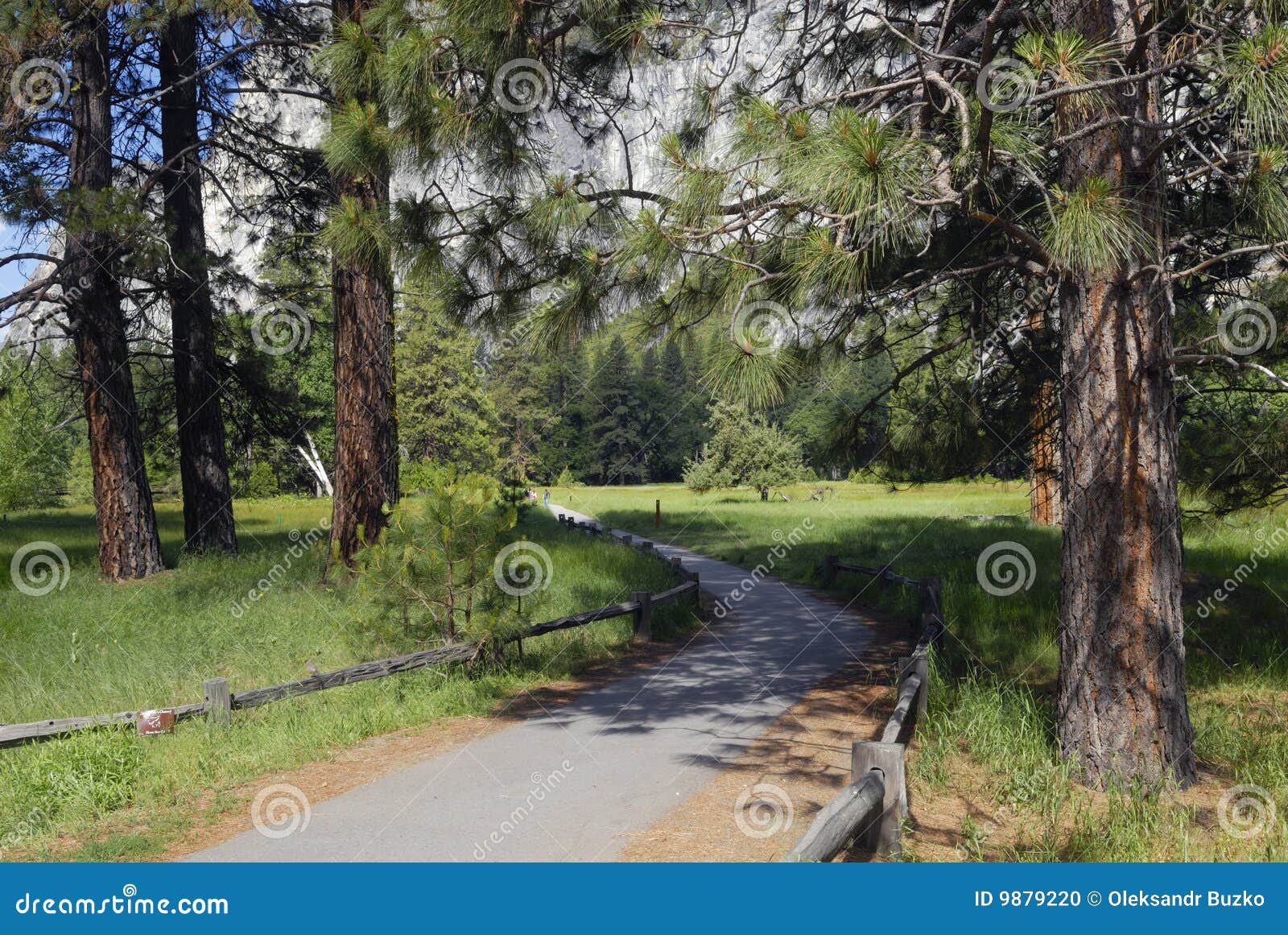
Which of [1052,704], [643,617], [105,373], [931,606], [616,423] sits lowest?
→ [1052,704]

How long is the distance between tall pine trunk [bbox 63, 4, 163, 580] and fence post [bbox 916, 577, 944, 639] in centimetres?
1041

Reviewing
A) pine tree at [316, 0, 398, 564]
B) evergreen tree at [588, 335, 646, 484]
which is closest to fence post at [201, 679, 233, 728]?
pine tree at [316, 0, 398, 564]

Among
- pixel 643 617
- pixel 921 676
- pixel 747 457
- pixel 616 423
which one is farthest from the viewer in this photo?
pixel 616 423

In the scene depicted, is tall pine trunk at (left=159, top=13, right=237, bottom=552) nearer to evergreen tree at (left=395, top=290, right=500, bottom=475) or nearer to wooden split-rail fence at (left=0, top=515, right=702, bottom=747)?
wooden split-rail fence at (left=0, top=515, right=702, bottom=747)

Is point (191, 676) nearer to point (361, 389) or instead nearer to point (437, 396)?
point (361, 389)

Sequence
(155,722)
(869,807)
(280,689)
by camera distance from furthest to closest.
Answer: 1. (280,689)
2. (155,722)
3. (869,807)

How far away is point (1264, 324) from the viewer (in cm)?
713

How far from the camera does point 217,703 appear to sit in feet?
21.2

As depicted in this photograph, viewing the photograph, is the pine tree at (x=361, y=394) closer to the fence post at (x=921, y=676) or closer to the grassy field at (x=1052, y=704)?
the grassy field at (x=1052, y=704)

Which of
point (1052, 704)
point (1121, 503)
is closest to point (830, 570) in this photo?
point (1052, 704)

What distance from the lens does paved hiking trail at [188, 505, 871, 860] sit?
465cm

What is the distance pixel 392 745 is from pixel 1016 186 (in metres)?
6.24

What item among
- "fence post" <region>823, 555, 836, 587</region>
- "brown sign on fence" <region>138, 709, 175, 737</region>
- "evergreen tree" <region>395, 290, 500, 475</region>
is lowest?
"fence post" <region>823, 555, 836, 587</region>

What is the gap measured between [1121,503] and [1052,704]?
220cm
